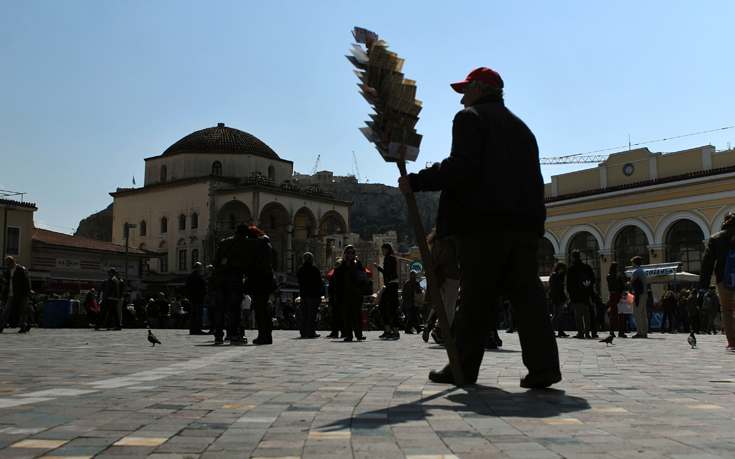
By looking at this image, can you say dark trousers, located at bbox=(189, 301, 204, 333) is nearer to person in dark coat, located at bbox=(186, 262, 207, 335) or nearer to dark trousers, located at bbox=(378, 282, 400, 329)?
person in dark coat, located at bbox=(186, 262, 207, 335)

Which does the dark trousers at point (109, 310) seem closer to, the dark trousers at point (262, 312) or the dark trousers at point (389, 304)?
the dark trousers at point (389, 304)

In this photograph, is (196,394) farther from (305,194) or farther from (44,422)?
(305,194)

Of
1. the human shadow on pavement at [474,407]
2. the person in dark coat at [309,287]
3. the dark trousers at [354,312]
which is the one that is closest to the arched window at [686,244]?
the person in dark coat at [309,287]

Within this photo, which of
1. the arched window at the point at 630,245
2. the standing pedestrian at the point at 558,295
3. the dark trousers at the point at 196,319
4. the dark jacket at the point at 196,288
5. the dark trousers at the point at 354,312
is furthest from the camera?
the arched window at the point at 630,245

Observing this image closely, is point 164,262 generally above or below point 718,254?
above

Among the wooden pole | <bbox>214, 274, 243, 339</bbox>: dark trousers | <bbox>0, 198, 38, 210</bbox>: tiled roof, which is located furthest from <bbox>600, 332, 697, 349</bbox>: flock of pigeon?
<bbox>0, 198, 38, 210</bbox>: tiled roof

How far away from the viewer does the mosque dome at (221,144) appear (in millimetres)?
72000

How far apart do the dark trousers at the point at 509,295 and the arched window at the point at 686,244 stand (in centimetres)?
4044

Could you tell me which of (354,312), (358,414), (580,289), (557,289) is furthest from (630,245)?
(358,414)

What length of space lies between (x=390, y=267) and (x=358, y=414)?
36.1 ft

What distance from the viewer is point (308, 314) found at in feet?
51.6

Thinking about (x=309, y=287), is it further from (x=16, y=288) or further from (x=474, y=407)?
(x=474, y=407)

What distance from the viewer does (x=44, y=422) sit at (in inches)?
150

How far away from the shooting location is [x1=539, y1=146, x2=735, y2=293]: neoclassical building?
42.7 meters
